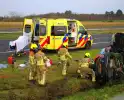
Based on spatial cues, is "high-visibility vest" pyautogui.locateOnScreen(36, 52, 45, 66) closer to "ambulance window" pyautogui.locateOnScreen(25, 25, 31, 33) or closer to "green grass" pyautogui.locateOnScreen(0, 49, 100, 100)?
"green grass" pyautogui.locateOnScreen(0, 49, 100, 100)

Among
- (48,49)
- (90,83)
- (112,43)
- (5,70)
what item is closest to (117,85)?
(90,83)

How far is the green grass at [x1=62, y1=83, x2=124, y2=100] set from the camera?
47.2 feet

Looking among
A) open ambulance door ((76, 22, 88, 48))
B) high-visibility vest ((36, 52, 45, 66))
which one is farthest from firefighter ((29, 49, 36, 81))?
open ambulance door ((76, 22, 88, 48))

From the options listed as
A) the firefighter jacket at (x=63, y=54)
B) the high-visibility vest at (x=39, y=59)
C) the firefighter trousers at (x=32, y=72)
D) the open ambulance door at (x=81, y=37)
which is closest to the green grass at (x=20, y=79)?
the firefighter trousers at (x=32, y=72)


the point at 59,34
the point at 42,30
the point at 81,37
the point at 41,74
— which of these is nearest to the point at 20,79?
the point at 41,74

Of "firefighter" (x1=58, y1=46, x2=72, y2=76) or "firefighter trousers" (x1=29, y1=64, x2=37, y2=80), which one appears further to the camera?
"firefighter" (x1=58, y1=46, x2=72, y2=76)

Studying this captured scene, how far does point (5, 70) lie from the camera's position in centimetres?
1798

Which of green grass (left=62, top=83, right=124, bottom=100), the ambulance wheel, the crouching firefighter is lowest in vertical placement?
green grass (left=62, top=83, right=124, bottom=100)

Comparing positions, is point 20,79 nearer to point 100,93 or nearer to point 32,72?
point 32,72

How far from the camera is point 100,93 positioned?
50.3 feet

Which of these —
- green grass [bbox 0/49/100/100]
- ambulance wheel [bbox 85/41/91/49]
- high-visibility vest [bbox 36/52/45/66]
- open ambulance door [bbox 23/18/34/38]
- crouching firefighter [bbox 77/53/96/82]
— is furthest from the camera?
ambulance wheel [bbox 85/41/91/49]

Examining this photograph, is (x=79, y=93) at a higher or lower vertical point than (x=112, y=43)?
lower

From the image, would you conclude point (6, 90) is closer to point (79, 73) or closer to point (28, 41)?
point (79, 73)

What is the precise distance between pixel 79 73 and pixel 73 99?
12.3ft
